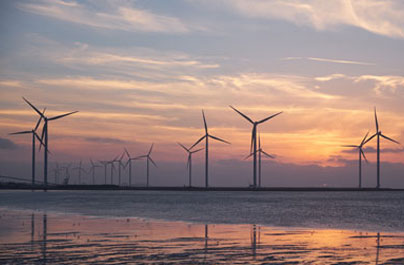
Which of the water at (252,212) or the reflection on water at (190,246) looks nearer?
the reflection on water at (190,246)

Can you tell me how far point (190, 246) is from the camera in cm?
3038

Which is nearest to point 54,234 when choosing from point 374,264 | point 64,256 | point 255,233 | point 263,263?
point 64,256

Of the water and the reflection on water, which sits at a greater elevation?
the reflection on water

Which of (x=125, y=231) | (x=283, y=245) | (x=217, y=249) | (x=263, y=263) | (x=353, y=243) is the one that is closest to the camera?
(x=263, y=263)

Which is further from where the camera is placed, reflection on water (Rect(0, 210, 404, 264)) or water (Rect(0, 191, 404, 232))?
water (Rect(0, 191, 404, 232))

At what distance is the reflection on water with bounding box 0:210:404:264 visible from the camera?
82.6ft

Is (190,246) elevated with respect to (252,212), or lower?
elevated

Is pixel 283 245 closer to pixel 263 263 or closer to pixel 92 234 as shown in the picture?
pixel 263 263

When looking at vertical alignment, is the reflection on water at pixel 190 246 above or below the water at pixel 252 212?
above

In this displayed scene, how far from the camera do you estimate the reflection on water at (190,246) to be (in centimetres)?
2519

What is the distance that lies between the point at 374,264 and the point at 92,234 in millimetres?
19028

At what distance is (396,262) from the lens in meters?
Result: 24.7

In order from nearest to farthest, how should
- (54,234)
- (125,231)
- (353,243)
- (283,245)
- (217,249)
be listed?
1. (217,249)
2. (283,245)
3. (353,243)
4. (54,234)
5. (125,231)

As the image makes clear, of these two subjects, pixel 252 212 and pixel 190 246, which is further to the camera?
pixel 252 212
